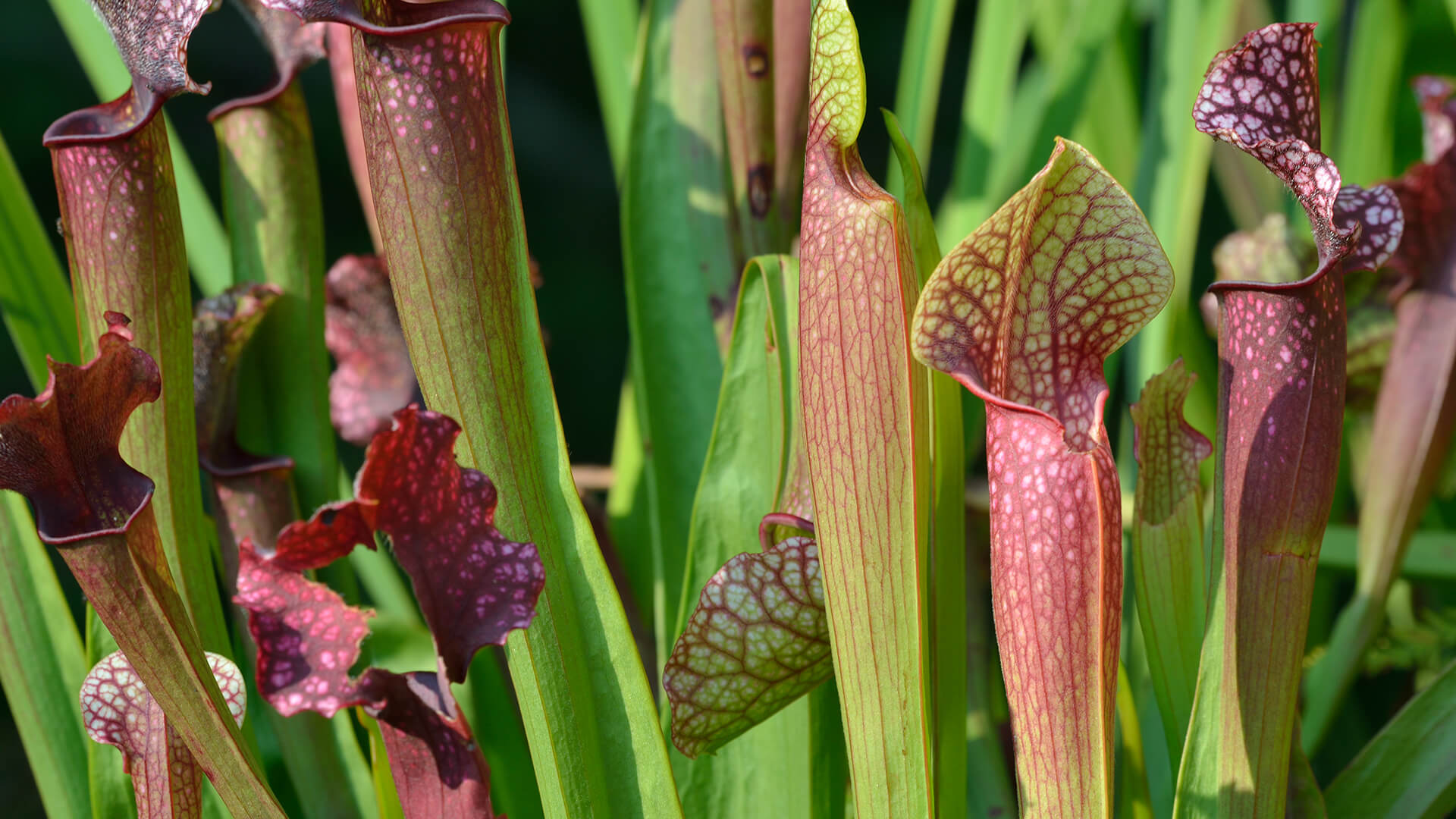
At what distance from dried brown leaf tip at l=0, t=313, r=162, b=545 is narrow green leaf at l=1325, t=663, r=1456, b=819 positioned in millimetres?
542

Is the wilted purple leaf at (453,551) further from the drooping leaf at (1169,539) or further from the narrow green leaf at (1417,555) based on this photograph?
the narrow green leaf at (1417,555)

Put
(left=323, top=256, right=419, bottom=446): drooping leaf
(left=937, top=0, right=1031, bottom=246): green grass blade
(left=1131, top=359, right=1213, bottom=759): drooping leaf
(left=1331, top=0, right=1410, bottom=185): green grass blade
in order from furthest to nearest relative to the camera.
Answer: (left=1331, top=0, right=1410, bottom=185): green grass blade
(left=937, top=0, right=1031, bottom=246): green grass blade
(left=323, top=256, right=419, bottom=446): drooping leaf
(left=1131, top=359, right=1213, bottom=759): drooping leaf

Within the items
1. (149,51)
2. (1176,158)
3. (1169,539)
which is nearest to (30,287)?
(149,51)

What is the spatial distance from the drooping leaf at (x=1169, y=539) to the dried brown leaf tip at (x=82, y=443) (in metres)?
0.37

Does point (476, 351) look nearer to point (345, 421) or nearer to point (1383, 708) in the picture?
point (345, 421)

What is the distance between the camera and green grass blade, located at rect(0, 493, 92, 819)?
48cm

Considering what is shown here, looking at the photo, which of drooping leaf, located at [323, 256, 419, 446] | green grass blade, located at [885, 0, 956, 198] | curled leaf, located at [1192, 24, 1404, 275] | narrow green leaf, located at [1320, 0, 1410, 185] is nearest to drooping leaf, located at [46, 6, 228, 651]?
drooping leaf, located at [323, 256, 419, 446]

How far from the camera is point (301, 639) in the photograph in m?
0.35

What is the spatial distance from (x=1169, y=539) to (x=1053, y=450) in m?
0.13

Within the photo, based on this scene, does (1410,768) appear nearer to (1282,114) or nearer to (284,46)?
(1282,114)

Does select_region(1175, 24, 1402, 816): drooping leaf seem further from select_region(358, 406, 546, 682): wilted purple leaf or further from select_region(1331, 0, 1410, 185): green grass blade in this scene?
select_region(1331, 0, 1410, 185): green grass blade

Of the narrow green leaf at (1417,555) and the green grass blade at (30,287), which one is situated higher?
the green grass blade at (30,287)

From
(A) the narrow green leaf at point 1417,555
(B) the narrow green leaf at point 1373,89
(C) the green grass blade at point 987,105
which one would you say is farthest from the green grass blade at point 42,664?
(B) the narrow green leaf at point 1373,89

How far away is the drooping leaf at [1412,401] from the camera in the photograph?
1.98 ft
